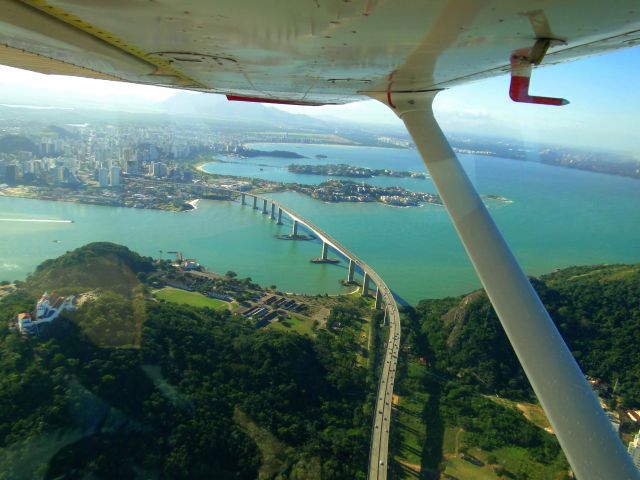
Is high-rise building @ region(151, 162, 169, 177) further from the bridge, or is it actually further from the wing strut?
the wing strut

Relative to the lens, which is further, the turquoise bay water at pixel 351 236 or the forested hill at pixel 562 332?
the turquoise bay water at pixel 351 236

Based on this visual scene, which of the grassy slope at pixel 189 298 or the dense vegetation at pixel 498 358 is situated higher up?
the dense vegetation at pixel 498 358

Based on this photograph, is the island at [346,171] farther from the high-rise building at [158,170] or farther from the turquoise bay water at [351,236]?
the high-rise building at [158,170]

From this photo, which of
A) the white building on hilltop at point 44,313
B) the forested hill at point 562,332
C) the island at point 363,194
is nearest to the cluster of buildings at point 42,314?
the white building on hilltop at point 44,313

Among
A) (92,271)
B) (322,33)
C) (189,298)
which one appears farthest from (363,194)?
(322,33)

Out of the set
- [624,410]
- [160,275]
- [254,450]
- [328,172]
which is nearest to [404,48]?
[254,450]

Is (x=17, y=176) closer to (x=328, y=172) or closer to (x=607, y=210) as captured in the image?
(x=328, y=172)

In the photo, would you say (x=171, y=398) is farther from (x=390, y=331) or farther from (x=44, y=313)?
(x=390, y=331)

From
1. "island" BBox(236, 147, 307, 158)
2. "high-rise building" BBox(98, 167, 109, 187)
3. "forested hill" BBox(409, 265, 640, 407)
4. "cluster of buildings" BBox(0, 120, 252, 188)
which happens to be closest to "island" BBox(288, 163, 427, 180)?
"island" BBox(236, 147, 307, 158)
